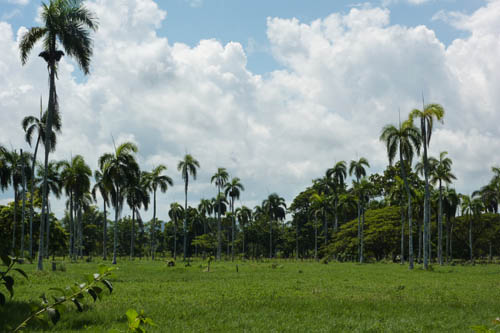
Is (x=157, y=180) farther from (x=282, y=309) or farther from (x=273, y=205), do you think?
(x=282, y=309)

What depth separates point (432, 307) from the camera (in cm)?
1416

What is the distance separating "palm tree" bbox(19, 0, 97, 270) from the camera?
26.8 meters

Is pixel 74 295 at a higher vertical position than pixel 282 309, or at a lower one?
higher

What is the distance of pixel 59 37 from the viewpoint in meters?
27.2

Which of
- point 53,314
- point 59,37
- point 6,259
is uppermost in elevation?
point 59,37

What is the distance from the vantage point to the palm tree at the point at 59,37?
26797 millimetres

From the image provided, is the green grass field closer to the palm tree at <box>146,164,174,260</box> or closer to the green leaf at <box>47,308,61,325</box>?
the green leaf at <box>47,308,61,325</box>

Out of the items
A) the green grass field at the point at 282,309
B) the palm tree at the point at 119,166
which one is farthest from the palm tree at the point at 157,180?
the green grass field at the point at 282,309

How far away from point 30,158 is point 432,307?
44403 millimetres

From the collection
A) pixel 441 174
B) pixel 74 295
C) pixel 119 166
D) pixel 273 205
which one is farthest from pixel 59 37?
pixel 273 205

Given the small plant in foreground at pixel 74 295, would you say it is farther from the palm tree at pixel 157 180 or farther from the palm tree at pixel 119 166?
the palm tree at pixel 157 180

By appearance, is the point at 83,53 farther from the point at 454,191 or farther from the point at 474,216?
the point at 474,216

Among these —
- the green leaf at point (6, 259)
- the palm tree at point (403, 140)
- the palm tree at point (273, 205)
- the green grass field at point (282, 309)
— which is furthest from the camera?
the palm tree at point (273, 205)

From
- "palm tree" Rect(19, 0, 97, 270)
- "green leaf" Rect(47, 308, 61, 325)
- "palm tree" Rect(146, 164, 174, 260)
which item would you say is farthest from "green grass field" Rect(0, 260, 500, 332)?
"palm tree" Rect(146, 164, 174, 260)
